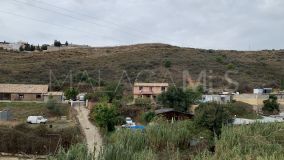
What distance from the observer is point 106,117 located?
3012 cm

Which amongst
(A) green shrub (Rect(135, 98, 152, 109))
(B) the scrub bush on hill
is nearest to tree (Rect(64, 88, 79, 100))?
(A) green shrub (Rect(135, 98, 152, 109))

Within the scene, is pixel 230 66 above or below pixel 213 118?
above

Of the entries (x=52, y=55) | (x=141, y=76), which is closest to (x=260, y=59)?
(x=141, y=76)

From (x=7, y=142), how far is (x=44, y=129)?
2377 mm

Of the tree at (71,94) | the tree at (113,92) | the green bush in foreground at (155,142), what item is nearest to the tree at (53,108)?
the tree at (113,92)

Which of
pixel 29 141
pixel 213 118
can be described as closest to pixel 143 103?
pixel 213 118

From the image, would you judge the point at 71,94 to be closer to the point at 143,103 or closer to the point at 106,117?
the point at 143,103

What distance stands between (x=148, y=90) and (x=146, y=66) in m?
15.8

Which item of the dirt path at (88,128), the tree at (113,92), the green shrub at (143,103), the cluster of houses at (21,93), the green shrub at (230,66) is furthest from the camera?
the green shrub at (230,66)

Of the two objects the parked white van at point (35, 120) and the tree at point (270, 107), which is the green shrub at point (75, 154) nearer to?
the parked white van at point (35, 120)

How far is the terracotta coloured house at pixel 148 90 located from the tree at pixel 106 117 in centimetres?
1557

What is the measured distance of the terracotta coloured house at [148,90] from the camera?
47.1 metres

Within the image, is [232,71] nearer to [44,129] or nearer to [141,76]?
[141,76]

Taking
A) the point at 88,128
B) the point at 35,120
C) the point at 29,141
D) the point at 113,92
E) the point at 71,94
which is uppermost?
the point at 113,92
